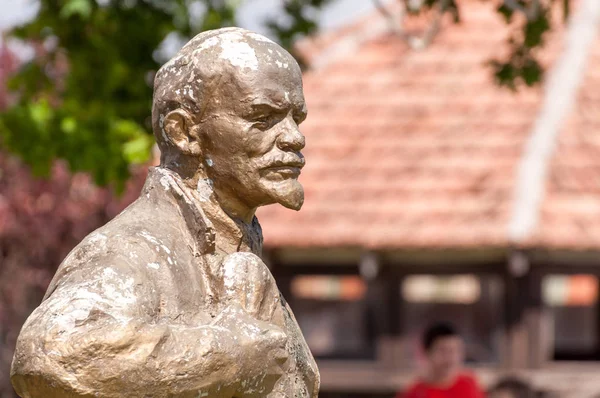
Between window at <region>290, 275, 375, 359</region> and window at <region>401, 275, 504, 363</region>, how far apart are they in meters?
0.41

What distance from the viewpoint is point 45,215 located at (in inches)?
653

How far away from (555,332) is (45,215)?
6.80 metres

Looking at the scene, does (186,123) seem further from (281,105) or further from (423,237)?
(423,237)

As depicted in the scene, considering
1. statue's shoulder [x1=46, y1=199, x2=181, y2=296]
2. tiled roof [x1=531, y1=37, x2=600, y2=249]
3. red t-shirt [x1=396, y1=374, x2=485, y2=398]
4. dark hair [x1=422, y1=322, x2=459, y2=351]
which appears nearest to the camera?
statue's shoulder [x1=46, y1=199, x2=181, y2=296]

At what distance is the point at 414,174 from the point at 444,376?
4402 mm

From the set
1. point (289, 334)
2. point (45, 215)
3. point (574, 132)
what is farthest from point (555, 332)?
point (289, 334)

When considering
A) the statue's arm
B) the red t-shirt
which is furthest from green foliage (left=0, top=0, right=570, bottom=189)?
the statue's arm

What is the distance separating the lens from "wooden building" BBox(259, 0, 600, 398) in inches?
441

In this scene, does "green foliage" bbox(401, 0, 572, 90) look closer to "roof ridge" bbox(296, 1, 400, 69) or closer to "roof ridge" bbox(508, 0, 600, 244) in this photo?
"roof ridge" bbox(508, 0, 600, 244)

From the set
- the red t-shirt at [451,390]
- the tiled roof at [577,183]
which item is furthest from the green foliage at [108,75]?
the tiled roof at [577,183]

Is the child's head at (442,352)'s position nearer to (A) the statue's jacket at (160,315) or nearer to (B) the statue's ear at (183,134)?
(A) the statue's jacket at (160,315)

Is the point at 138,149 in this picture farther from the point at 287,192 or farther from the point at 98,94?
the point at 287,192

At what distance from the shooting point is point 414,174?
Answer: 12062mm

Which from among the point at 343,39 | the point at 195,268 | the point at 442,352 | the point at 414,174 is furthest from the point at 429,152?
the point at 195,268
